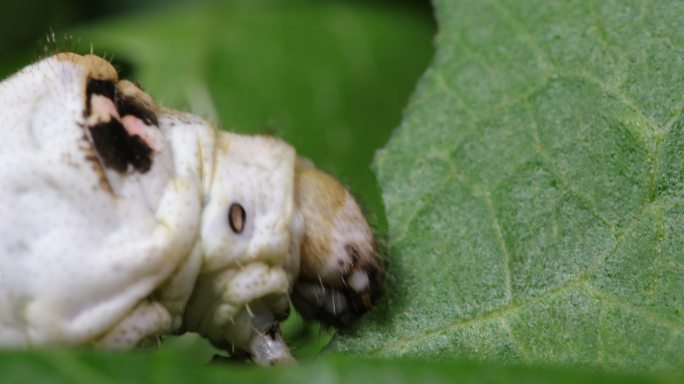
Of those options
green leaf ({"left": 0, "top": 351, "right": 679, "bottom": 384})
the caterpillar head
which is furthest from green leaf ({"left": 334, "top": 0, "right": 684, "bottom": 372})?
green leaf ({"left": 0, "top": 351, "right": 679, "bottom": 384})

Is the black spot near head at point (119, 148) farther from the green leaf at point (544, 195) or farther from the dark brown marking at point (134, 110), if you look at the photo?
the green leaf at point (544, 195)

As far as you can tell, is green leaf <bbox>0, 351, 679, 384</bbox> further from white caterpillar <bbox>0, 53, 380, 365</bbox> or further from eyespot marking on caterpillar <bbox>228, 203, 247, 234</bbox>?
eyespot marking on caterpillar <bbox>228, 203, 247, 234</bbox>

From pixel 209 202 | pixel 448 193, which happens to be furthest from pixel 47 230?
pixel 448 193

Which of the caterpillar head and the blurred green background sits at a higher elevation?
the blurred green background

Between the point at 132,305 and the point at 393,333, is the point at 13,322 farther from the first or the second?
the point at 393,333

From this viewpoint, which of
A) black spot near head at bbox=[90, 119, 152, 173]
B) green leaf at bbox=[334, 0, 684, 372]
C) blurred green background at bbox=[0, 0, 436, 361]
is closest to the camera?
black spot near head at bbox=[90, 119, 152, 173]

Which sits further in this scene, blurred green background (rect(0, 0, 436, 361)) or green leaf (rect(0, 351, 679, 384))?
blurred green background (rect(0, 0, 436, 361))
